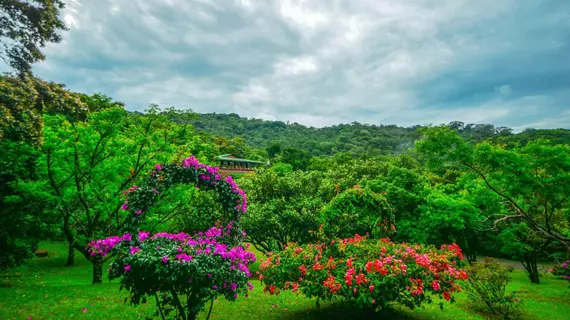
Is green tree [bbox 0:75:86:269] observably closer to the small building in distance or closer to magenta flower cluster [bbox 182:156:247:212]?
magenta flower cluster [bbox 182:156:247:212]

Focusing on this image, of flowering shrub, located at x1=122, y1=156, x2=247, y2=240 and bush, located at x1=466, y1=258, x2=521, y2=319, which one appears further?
bush, located at x1=466, y1=258, x2=521, y2=319

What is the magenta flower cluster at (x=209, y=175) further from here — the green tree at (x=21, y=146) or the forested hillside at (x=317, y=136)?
the forested hillside at (x=317, y=136)

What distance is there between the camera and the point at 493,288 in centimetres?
1020

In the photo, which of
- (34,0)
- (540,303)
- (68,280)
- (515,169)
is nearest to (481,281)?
(515,169)

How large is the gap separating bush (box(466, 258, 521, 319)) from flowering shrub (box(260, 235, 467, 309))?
3293mm

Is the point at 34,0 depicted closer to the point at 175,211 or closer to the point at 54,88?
the point at 54,88

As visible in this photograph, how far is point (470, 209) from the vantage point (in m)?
17.4

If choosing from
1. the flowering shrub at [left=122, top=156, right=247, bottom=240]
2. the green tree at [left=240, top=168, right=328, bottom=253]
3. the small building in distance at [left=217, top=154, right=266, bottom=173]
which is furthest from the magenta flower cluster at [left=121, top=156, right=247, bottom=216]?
the small building in distance at [left=217, top=154, right=266, bottom=173]

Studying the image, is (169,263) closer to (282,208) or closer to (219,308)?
(219,308)

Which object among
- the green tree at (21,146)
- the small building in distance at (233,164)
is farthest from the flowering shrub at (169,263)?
the small building in distance at (233,164)

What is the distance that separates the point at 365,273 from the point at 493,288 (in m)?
6.71

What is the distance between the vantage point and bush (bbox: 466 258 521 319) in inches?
399

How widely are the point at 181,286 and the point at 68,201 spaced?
36.4 feet

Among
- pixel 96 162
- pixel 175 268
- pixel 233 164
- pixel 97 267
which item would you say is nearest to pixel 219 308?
pixel 175 268
